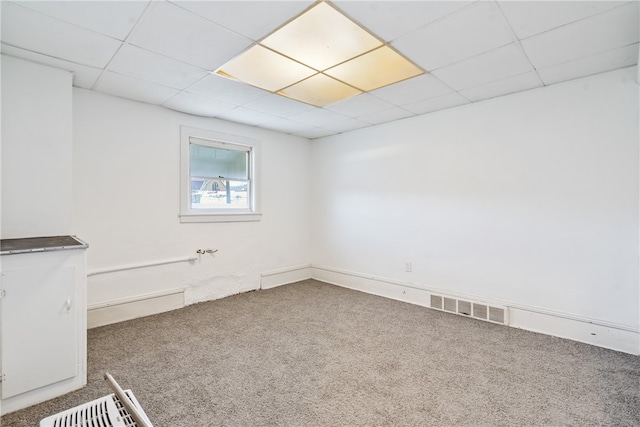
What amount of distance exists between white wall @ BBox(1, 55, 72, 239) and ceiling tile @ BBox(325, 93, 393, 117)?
259cm

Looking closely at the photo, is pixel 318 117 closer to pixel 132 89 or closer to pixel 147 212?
pixel 132 89

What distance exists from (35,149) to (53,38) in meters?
0.90

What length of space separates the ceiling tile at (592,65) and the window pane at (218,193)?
3.75 metres

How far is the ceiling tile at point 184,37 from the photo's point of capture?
1.91 meters

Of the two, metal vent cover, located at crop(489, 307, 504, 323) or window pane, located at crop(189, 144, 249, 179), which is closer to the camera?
metal vent cover, located at crop(489, 307, 504, 323)

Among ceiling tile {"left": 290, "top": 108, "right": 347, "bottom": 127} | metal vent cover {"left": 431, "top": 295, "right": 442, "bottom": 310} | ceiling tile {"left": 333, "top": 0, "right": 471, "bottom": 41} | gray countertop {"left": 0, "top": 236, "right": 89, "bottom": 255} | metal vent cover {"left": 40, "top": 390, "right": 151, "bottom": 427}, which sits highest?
ceiling tile {"left": 290, "top": 108, "right": 347, "bottom": 127}

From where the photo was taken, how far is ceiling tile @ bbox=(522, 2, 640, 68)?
1925 millimetres

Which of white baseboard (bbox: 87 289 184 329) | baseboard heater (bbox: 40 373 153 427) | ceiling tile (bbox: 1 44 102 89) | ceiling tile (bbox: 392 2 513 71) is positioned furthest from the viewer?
white baseboard (bbox: 87 289 184 329)

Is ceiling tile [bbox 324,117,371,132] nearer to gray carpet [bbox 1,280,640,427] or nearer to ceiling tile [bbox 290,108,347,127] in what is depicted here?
ceiling tile [bbox 290,108,347,127]

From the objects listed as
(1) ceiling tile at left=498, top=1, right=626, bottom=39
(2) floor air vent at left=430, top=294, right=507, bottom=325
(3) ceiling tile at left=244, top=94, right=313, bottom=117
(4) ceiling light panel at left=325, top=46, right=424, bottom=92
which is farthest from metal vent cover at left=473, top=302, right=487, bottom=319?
(3) ceiling tile at left=244, top=94, right=313, bottom=117

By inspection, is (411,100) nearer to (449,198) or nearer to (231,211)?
(449,198)

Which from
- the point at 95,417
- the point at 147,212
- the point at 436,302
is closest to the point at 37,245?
the point at 95,417

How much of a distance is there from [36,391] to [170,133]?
275 centimetres

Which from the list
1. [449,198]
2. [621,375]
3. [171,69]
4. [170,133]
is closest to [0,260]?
[171,69]
